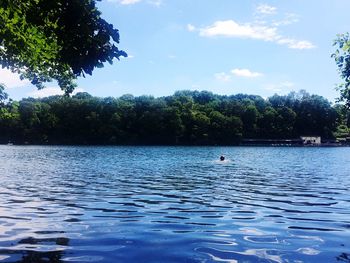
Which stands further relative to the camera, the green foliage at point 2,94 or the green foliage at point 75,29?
the green foliage at point 2,94

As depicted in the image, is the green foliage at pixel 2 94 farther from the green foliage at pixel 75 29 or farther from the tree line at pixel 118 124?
the tree line at pixel 118 124

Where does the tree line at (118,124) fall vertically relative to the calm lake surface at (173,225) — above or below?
above

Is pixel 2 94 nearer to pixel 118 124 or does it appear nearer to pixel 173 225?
pixel 173 225

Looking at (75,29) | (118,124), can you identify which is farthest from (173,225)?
(118,124)

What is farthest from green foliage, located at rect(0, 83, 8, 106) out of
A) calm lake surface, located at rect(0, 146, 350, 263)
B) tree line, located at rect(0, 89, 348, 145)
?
tree line, located at rect(0, 89, 348, 145)

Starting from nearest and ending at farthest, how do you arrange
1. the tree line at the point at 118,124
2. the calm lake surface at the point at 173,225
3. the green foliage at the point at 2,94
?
the calm lake surface at the point at 173,225 → the green foliage at the point at 2,94 → the tree line at the point at 118,124

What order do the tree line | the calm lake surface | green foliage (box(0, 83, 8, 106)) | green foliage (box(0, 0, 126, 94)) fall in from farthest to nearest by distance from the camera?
the tree line, green foliage (box(0, 83, 8, 106)), the calm lake surface, green foliage (box(0, 0, 126, 94))

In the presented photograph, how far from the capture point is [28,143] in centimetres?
19750

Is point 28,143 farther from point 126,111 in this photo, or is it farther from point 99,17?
point 99,17

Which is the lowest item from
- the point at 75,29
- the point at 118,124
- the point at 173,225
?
the point at 173,225

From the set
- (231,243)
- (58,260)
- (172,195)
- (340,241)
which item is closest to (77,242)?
(58,260)

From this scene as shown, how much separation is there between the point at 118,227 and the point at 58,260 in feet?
14.9

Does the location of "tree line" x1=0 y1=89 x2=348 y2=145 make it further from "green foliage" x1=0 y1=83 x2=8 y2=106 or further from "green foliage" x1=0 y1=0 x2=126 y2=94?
"green foliage" x1=0 y1=0 x2=126 y2=94

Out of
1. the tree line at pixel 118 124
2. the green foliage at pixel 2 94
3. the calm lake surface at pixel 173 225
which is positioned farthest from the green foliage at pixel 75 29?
the tree line at pixel 118 124
